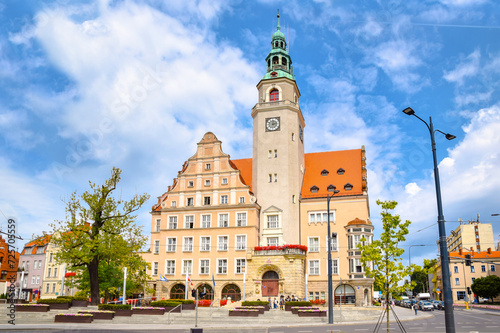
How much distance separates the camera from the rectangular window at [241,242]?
187 ft

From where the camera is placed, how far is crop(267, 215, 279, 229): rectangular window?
58156 mm

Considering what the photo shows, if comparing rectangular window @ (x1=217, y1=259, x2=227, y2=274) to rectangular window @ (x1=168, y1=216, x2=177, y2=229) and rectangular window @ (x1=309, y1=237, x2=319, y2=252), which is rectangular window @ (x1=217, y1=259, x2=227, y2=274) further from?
rectangular window @ (x1=309, y1=237, x2=319, y2=252)

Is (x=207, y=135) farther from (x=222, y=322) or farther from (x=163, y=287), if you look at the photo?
(x=222, y=322)

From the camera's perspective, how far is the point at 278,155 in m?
60.4

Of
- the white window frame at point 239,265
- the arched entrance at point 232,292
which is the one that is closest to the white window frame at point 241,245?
the white window frame at point 239,265

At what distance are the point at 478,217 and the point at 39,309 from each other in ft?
453

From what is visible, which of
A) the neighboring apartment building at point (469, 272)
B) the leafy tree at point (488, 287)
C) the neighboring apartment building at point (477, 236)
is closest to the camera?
the leafy tree at point (488, 287)

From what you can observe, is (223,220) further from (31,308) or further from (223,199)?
(31,308)

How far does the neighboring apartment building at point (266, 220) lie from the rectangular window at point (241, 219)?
0.13 metres

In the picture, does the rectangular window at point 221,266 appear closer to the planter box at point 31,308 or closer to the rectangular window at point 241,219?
the rectangular window at point 241,219

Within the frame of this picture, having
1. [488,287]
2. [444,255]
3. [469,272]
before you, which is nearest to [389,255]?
[444,255]

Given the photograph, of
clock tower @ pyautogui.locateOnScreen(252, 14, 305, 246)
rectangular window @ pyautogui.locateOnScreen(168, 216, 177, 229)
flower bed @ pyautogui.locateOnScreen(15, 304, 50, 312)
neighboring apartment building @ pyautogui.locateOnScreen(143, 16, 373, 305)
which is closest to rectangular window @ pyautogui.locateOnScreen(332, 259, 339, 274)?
neighboring apartment building @ pyautogui.locateOnScreen(143, 16, 373, 305)

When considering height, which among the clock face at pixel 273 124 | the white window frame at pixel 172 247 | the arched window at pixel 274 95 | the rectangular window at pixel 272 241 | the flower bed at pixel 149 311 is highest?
the arched window at pixel 274 95

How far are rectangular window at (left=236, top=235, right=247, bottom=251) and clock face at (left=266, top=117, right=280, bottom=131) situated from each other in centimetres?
1588
